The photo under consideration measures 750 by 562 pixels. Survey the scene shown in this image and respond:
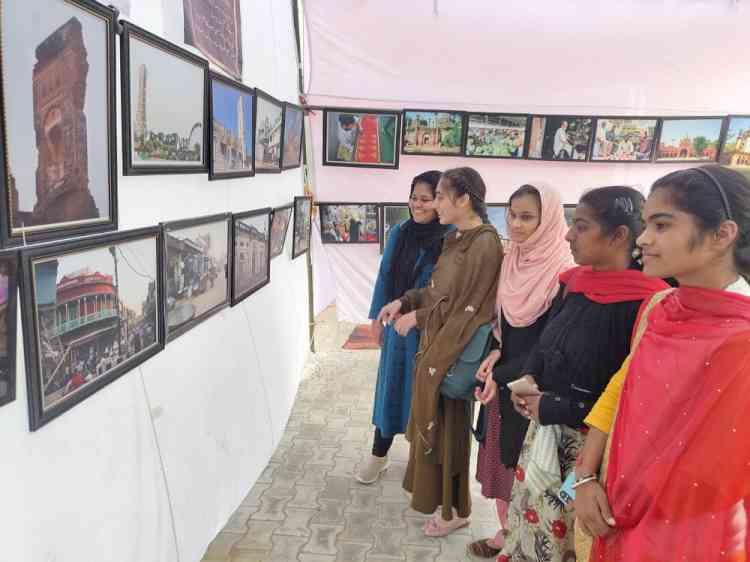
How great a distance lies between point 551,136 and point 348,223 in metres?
1.90

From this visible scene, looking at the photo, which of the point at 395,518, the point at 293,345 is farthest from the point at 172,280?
the point at 293,345

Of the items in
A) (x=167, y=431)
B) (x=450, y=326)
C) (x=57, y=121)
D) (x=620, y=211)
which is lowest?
(x=167, y=431)

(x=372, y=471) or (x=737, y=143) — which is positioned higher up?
(x=737, y=143)

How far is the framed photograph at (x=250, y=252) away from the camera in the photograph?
230 centimetres

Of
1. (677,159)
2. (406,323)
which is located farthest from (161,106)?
(677,159)

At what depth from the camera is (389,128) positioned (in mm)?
4031

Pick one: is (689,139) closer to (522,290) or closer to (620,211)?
(522,290)

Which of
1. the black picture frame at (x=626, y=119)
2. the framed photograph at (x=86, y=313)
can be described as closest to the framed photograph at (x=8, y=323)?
the framed photograph at (x=86, y=313)

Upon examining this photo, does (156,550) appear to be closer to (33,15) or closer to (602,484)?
(602,484)

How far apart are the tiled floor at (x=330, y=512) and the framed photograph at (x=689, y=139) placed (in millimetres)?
3305

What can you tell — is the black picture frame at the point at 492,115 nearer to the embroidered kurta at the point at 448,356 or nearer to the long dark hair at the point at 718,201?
the embroidered kurta at the point at 448,356

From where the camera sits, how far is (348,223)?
436 centimetres

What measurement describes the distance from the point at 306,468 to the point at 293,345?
42.4 inches

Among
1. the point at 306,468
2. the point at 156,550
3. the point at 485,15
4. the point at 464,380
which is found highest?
the point at 485,15
